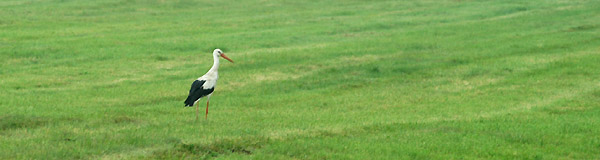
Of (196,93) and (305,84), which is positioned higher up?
(196,93)

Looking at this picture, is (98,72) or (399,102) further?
(98,72)

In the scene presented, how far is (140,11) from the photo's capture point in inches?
1651

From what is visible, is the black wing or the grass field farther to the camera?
the black wing

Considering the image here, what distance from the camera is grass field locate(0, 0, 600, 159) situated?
41.7 ft

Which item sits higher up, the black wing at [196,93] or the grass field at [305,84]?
the black wing at [196,93]

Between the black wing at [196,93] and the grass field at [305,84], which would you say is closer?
the grass field at [305,84]

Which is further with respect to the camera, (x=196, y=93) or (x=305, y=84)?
(x=305, y=84)

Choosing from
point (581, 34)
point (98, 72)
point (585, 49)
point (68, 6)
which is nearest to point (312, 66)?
point (98, 72)

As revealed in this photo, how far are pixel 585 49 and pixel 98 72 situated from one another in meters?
15.8

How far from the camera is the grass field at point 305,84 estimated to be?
12.7 meters

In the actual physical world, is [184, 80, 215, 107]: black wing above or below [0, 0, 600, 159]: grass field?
above

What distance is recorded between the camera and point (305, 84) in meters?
20.9

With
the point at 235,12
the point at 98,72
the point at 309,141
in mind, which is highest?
the point at 309,141

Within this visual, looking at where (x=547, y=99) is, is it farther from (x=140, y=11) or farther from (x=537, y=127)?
(x=140, y=11)
